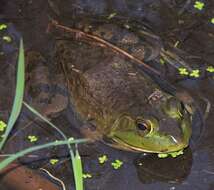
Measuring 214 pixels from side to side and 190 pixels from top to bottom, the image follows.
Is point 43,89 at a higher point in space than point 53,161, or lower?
higher

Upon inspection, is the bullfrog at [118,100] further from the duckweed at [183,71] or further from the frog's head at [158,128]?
the duckweed at [183,71]

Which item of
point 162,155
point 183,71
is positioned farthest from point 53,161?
point 183,71

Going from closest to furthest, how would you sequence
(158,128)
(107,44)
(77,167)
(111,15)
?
1. (77,167)
2. (158,128)
3. (107,44)
4. (111,15)

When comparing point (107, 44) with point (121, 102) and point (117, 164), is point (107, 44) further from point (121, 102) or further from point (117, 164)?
point (117, 164)

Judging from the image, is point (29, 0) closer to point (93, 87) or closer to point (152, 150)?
point (93, 87)

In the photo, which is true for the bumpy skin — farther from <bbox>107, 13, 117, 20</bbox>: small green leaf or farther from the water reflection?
<bbox>107, 13, 117, 20</bbox>: small green leaf

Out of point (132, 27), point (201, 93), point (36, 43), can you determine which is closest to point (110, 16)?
point (132, 27)

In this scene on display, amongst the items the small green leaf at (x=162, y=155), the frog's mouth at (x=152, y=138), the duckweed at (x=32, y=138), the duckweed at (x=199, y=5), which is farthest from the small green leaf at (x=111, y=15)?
the small green leaf at (x=162, y=155)
